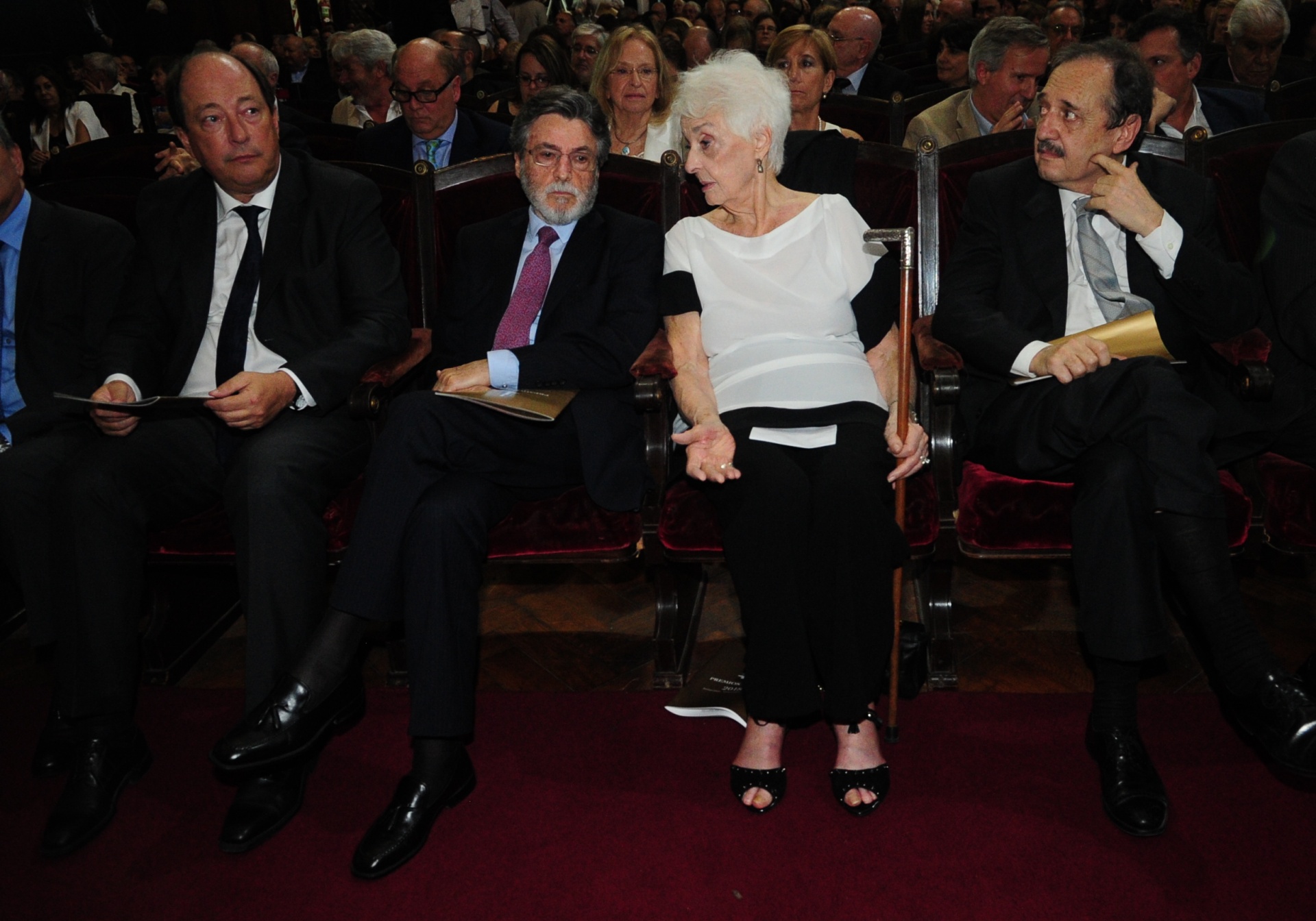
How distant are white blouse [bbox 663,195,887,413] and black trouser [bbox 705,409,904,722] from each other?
0.27 m

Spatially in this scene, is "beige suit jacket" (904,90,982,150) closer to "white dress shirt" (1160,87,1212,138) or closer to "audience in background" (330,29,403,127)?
"white dress shirt" (1160,87,1212,138)

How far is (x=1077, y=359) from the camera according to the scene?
6.26 ft

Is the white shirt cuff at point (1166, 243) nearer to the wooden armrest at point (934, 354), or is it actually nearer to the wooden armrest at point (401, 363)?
the wooden armrest at point (934, 354)

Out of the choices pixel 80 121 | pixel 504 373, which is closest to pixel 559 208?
pixel 504 373

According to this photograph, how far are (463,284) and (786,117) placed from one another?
0.80m

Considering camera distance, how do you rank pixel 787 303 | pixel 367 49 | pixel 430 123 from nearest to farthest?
pixel 787 303 < pixel 430 123 < pixel 367 49

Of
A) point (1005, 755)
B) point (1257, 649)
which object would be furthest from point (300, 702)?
point (1257, 649)

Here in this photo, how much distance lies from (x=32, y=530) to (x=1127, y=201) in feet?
7.35

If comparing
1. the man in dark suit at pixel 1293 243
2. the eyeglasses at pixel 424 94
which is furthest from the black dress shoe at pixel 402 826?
the eyeglasses at pixel 424 94

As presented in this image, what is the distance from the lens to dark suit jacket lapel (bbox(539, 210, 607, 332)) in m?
2.29

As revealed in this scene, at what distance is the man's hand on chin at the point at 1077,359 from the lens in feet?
6.24

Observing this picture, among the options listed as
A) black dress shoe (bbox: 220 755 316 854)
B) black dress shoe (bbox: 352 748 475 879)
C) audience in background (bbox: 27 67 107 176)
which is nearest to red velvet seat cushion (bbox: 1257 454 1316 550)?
black dress shoe (bbox: 352 748 475 879)

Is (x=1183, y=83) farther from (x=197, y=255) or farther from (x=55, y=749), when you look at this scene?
(x=55, y=749)

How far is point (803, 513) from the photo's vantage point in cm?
184
